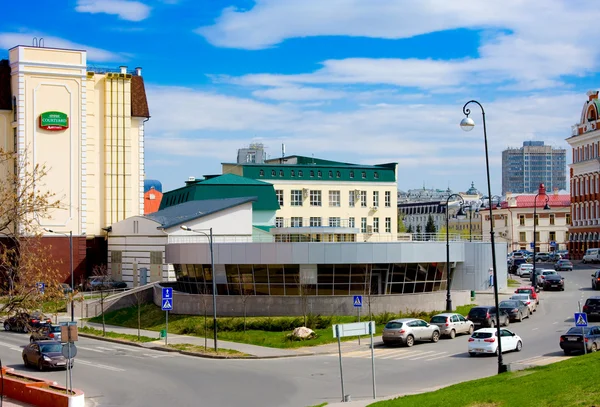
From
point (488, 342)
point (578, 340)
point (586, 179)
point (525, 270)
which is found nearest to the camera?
point (578, 340)

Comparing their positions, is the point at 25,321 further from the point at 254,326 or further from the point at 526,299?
the point at 526,299

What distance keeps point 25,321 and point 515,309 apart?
104 feet

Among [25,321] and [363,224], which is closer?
[25,321]

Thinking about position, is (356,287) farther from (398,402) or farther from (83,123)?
(83,123)

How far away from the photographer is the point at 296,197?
363 feet

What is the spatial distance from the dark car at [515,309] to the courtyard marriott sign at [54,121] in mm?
46893

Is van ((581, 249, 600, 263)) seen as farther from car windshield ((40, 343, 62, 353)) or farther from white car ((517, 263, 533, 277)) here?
car windshield ((40, 343, 62, 353))

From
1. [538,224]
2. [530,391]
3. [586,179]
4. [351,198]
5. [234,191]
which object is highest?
Result: [586,179]

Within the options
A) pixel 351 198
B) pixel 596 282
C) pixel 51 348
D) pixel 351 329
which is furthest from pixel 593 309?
pixel 351 198

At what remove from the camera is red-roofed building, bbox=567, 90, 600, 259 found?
125 meters

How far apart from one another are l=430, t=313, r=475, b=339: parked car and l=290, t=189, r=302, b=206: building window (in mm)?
62336

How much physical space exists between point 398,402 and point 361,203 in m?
88.8

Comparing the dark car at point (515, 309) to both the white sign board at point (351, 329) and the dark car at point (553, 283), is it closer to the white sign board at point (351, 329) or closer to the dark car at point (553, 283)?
the dark car at point (553, 283)

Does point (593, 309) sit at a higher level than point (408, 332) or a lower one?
higher
